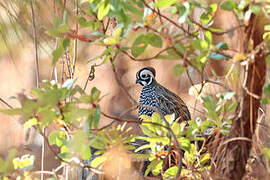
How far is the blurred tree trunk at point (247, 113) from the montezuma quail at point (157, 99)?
3.94 feet

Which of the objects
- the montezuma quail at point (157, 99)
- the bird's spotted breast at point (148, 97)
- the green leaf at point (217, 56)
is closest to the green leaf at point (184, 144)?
the green leaf at point (217, 56)

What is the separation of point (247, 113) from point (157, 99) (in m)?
1.37

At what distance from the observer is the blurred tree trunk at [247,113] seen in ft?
2.52

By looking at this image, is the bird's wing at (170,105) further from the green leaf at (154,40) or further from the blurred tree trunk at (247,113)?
the green leaf at (154,40)

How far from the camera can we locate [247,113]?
80 centimetres

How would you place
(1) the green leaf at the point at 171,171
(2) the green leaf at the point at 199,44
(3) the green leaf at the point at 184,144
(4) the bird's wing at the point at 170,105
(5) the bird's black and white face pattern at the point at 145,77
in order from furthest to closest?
(5) the bird's black and white face pattern at the point at 145,77, (4) the bird's wing at the point at 170,105, (1) the green leaf at the point at 171,171, (3) the green leaf at the point at 184,144, (2) the green leaf at the point at 199,44

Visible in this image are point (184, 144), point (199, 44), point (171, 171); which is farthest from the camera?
point (171, 171)

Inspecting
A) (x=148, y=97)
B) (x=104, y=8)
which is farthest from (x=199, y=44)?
(x=148, y=97)

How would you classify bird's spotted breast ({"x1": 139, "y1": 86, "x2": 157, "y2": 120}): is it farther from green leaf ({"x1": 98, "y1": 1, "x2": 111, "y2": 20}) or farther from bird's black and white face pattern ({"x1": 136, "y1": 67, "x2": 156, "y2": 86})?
green leaf ({"x1": 98, "y1": 1, "x2": 111, "y2": 20})

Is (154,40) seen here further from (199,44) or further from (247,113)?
(247,113)

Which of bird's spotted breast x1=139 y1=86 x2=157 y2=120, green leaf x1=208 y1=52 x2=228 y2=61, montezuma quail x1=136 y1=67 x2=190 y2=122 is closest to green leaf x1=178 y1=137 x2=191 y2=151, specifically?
green leaf x1=208 y1=52 x2=228 y2=61

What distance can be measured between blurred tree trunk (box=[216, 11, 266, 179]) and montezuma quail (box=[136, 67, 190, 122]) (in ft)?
3.94

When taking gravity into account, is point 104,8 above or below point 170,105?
above

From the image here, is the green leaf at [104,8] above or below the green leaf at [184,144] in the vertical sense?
above
